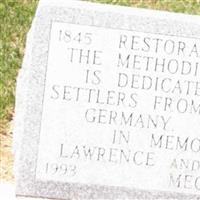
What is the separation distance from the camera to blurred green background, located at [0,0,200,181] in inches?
297

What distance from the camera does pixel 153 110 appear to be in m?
6.18

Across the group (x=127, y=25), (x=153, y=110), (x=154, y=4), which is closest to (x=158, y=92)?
(x=153, y=110)

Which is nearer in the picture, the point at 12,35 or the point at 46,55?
the point at 46,55

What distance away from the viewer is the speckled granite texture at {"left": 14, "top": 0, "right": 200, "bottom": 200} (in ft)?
19.8

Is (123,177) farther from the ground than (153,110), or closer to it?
closer to it

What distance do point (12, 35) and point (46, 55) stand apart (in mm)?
2629

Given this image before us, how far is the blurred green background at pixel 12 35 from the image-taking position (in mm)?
7551

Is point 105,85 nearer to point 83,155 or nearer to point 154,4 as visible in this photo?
point 83,155

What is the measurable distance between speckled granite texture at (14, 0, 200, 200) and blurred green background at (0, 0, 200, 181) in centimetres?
62

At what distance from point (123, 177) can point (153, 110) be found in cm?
52

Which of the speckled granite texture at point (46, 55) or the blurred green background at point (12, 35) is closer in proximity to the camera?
the speckled granite texture at point (46, 55)

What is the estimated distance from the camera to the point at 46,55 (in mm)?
6102

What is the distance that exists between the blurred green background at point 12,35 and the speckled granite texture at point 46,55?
2.03 feet

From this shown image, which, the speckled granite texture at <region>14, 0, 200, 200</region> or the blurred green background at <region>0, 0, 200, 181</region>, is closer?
the speckled granite texture at <region>14, 0, 200, 200</region>
